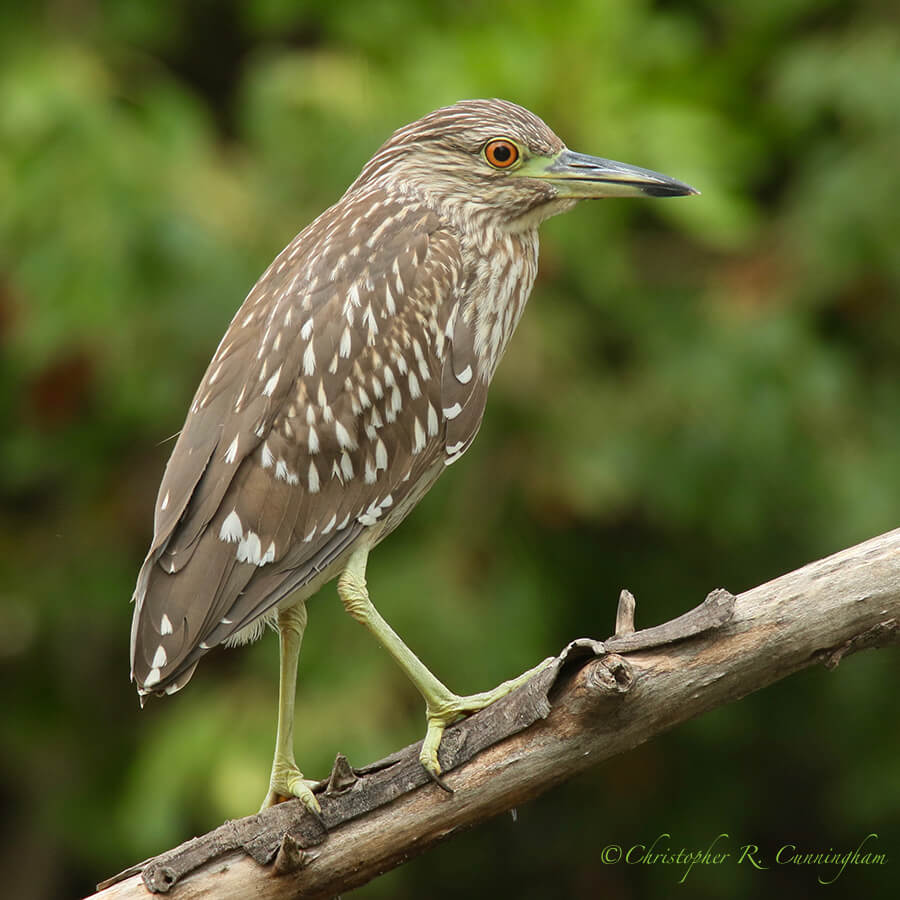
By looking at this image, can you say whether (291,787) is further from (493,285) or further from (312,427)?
(493,285)

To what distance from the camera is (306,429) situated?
3701 mm

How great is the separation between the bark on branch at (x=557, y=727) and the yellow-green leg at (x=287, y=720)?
8.5 inches

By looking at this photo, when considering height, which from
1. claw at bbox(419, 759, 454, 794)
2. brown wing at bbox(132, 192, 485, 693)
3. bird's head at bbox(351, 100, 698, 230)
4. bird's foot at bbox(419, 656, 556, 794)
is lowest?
claw at bbox(419, 759, 454, 794)

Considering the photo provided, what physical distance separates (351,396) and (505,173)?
872 mm

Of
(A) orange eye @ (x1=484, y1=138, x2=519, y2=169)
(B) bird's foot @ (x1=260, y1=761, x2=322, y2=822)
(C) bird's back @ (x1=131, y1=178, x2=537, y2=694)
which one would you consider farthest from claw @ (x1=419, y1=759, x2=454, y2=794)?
(A) orange eye @ (x1=484, y1=138, x2=519, y2=169)

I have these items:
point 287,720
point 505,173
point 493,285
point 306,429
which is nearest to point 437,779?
point 287,720

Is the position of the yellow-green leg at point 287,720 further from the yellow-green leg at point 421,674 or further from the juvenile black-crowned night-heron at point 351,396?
the yellow-green leg at point 421,674

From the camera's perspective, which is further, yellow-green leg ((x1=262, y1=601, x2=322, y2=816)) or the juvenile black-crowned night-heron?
yellow-green leg ((x1=262, y1=601, x2=322, y2=816))

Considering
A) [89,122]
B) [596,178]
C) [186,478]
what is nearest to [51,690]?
[89,122]

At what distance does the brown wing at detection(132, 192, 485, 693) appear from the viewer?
139 inches

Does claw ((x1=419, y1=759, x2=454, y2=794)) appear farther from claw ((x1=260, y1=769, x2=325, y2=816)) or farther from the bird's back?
the bird's back

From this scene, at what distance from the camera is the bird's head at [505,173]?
4.04 m

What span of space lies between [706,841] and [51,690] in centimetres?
304

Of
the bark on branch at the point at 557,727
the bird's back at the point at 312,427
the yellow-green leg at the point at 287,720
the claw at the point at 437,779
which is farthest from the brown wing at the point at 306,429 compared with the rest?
the claw at the point at 437,779
